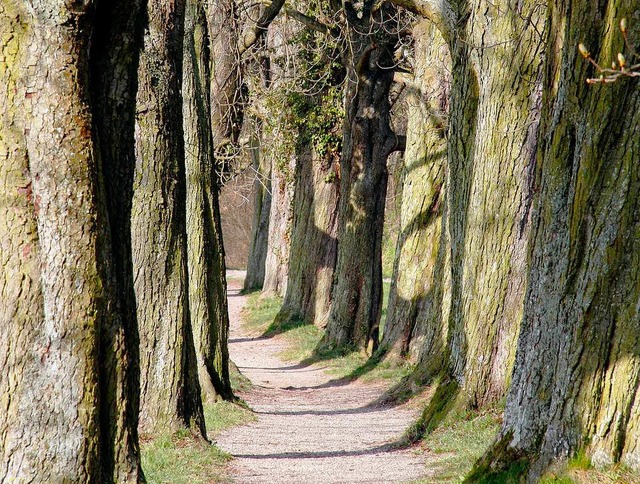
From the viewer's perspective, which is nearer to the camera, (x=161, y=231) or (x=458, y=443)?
(x=458, y=443)

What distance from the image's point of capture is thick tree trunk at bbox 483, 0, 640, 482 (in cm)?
581

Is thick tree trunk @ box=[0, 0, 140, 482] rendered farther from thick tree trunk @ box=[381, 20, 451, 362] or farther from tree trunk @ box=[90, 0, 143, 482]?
thick tree trunk @ box=[381, 20, 451, 362]

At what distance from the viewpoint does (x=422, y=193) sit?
16.5 m

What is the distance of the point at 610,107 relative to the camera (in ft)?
19.1

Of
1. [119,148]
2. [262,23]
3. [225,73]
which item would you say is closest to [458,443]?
[119,148]

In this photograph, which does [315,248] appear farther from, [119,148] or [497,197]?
[119,148]

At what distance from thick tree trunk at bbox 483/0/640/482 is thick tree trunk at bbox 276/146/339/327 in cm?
1693

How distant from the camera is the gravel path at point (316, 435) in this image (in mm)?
9000

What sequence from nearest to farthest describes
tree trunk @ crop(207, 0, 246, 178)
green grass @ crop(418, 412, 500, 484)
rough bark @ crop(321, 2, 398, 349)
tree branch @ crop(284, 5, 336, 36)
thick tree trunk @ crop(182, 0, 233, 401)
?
green grass @ crop(418, 412, 500, 484) < thick tree trunk @ crop(182, 0, 233, 401) < tree trunk @ crop(207, 0, 246, 178) < rough bark @ crop(321, 2, 398, 349) < tree branch @ crop(284, 5, 336, 36)

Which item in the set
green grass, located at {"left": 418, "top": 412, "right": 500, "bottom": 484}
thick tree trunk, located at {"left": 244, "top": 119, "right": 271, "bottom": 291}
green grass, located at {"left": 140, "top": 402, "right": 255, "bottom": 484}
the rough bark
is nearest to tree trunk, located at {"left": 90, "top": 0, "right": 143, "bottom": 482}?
green grass, located at {"left": 140, "top": 402, "right": 255, "bottom": 484}

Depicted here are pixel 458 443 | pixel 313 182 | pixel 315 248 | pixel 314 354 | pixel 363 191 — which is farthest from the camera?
pixel 313 182

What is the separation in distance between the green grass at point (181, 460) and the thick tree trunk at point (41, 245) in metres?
2.91

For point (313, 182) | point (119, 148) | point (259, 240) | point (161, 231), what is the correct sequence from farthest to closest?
1. point (259, 240)
2. point (313, 182)
3. point (161, 231)
4. point (119, 148)

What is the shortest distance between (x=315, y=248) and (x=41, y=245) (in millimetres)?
18507
